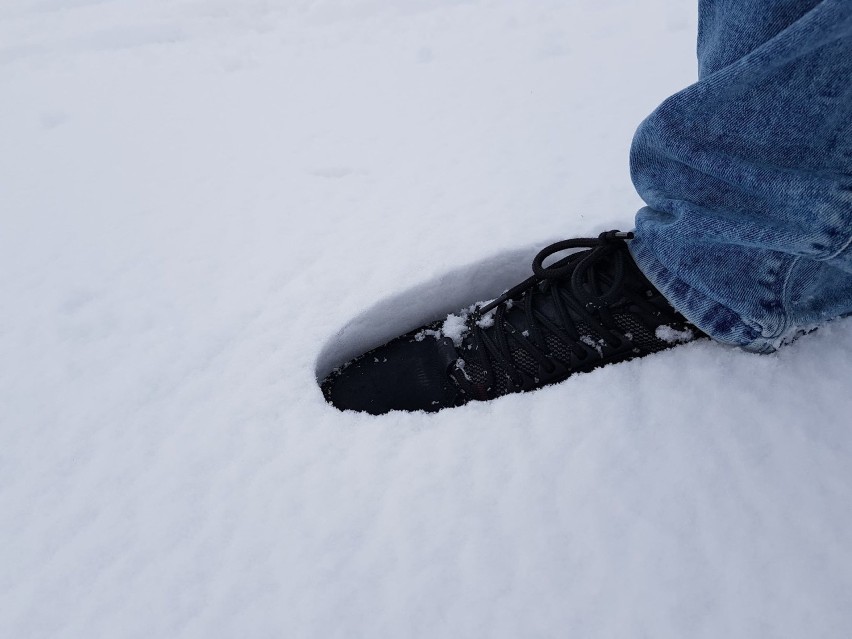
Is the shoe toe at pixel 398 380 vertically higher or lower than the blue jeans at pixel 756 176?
lower

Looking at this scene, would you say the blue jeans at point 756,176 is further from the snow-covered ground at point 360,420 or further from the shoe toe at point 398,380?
the shoe toe at point 398,380

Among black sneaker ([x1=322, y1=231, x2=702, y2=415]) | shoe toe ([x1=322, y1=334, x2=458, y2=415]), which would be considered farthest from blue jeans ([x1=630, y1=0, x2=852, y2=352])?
shoe toe ([x1=322, y1=334, x2=458, y2=415])

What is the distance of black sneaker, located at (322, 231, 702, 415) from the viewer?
2.62 ft

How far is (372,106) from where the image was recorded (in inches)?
61.1

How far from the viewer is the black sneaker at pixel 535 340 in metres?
0.80

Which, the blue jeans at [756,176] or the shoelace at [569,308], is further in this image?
the shoelace at [569,308]

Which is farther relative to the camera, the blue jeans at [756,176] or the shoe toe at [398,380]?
the shoe toe at [398,380]

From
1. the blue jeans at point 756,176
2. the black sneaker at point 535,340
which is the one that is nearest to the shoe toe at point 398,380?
the black sneaker at point 535,340

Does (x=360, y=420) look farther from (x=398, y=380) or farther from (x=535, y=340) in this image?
(x=535, y=340)

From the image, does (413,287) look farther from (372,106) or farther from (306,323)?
(372,106)

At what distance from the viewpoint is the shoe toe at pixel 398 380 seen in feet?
2.82

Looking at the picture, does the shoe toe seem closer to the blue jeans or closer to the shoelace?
the shoelace

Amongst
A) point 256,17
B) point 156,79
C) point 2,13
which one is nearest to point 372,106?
point 156,79

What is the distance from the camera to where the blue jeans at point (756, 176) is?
568 millimetres
